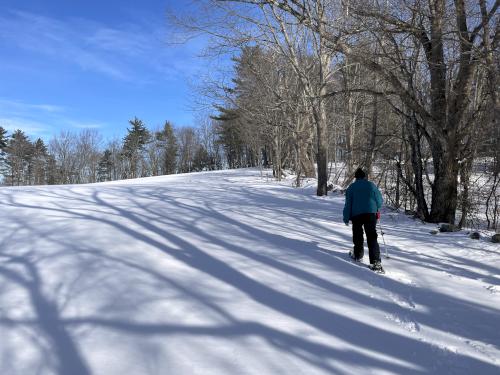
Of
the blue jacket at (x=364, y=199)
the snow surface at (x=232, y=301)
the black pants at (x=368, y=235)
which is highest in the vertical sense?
the blue jacket at (x=364, y=199)

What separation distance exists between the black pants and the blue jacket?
10cm

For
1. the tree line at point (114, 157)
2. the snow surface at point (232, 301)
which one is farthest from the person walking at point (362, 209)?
the tree line at point (114, 157)

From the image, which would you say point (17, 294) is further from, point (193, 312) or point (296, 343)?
point (296, 343)

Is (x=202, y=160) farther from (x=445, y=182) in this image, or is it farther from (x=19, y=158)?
(x=445, y=182)

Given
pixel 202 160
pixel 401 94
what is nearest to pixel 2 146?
pixel 202 160

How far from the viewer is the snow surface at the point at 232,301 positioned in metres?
3.63

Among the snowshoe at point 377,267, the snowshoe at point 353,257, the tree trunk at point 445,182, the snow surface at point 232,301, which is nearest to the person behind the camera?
the snow surface at point 232,301

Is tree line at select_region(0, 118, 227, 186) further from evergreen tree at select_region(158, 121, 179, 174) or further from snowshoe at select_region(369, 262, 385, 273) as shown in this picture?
snowshoe at select_region(369, 262, 385, 273)

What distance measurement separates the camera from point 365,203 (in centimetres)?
685

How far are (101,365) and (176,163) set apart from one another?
71.2 meters

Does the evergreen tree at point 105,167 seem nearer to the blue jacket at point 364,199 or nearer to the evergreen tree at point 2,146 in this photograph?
the evergreen tree at point 2,146

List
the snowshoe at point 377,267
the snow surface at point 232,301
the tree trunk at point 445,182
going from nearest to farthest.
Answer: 1. the snow surface at point 232,301
2. the snowshoe at point 377,267
3. the tree trunk at point 445,182

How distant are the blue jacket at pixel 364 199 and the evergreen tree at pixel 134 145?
65618mm

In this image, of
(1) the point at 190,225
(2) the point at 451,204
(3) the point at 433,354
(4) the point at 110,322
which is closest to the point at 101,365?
(4) the point at 110,322
